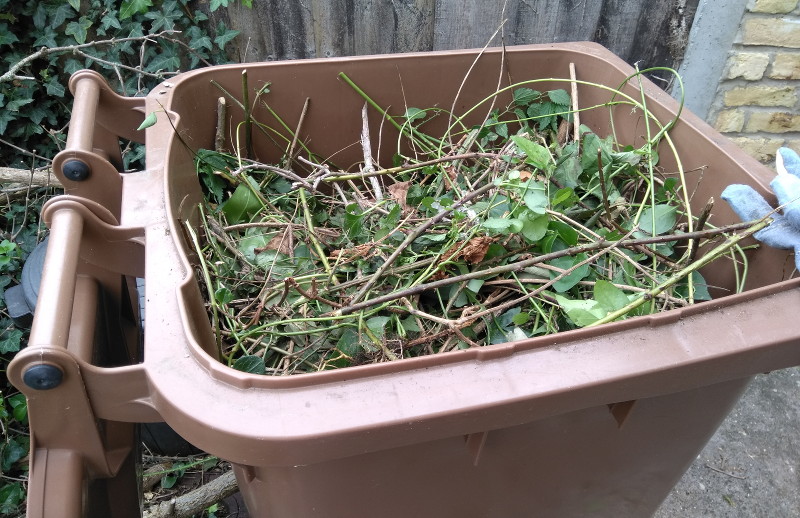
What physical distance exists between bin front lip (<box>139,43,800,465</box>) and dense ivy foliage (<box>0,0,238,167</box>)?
50.3 inches

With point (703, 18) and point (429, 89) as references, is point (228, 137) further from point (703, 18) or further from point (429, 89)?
point (703, 18)

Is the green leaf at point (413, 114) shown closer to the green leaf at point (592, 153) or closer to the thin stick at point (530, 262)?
the green leaf at point (592, 153)

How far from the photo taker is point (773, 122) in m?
1.84

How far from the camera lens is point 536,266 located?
2.85ft

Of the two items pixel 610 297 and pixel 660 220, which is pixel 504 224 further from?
pixel 660 220

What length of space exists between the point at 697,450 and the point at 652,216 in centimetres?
36

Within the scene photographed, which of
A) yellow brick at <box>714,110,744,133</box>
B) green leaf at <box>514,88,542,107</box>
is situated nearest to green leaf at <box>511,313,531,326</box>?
green leaf at <box>514,88,542,107</box>

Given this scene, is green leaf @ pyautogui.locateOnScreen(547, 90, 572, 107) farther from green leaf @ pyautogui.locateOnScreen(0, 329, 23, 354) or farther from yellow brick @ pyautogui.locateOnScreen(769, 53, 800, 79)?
green leaf @ pyautogui.locateOnScreen(0, 329, 23, 354)

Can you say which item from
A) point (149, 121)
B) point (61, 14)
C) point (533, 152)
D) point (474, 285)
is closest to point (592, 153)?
point (533, 152)

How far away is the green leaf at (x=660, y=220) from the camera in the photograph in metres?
0.92

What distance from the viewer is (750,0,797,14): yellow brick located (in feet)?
5.25

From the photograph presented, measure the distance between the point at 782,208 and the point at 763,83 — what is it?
4.14 ft

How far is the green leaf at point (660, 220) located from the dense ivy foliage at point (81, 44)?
129cm

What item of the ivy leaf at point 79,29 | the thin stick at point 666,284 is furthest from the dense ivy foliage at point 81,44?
the thin stick at point 666,284
